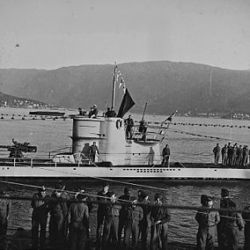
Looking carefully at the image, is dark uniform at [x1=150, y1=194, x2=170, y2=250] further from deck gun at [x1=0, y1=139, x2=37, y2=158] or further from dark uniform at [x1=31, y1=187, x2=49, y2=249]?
deck gun at [x1=0, y1=139, x2=37, y2=158]

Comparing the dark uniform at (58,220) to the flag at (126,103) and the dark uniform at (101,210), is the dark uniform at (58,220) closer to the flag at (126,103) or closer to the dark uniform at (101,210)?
the dark uniform at (101,210)

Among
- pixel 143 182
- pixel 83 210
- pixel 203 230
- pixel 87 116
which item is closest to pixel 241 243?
pixel 203 230

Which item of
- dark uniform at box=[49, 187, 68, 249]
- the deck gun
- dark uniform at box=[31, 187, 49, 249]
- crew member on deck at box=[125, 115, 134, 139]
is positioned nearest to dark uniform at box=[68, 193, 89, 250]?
dark uniform at box=[49, 187, 68, 249]

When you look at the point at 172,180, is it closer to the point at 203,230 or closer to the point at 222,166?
the point at 222,166

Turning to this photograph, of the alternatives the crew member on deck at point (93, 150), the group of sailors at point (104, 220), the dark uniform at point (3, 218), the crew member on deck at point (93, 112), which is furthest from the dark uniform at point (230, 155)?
the dark uniform at point (3, 218)

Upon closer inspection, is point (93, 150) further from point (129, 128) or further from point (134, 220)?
point (134, 220)

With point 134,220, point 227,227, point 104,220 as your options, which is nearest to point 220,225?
point 227,227
